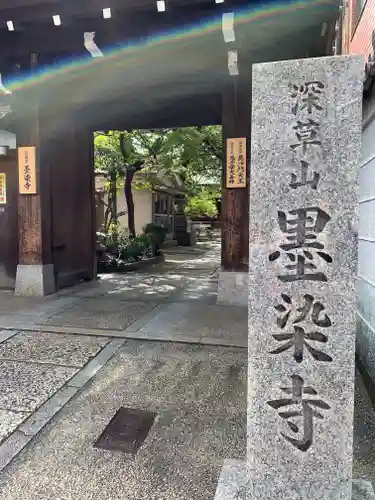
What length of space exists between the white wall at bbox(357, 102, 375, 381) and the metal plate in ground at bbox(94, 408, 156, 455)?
79.8 inches

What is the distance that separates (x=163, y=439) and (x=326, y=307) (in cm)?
161

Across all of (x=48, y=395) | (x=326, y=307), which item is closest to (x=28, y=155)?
(x=48, y=395)

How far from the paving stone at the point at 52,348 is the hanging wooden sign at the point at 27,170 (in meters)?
3.18

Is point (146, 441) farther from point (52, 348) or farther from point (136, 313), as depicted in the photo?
point (136, 313)

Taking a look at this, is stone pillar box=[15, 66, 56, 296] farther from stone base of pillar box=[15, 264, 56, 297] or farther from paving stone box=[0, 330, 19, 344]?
paving stone box=[0, 330, 19, 344]

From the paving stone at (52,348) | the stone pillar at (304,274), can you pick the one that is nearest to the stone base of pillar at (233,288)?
the paving stone at (52,348)

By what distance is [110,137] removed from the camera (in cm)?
1320

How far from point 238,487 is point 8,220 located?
702cm

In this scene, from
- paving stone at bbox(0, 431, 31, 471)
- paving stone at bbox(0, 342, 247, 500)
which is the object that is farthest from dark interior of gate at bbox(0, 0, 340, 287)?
paving stone at bbox(0, 431, 31, 471)

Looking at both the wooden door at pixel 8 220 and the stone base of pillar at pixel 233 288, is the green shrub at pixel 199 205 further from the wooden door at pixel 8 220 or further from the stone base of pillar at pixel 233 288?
the stone base of pillar at pixel 233 288

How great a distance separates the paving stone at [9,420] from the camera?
271 centimetres

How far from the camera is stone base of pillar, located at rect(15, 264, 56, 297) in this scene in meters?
Result: 7.01

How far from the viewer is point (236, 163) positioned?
6.27 meters

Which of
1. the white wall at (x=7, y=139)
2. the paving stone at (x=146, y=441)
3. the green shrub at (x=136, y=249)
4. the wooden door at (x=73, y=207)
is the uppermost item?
the white wall at (x=7, y=139)
